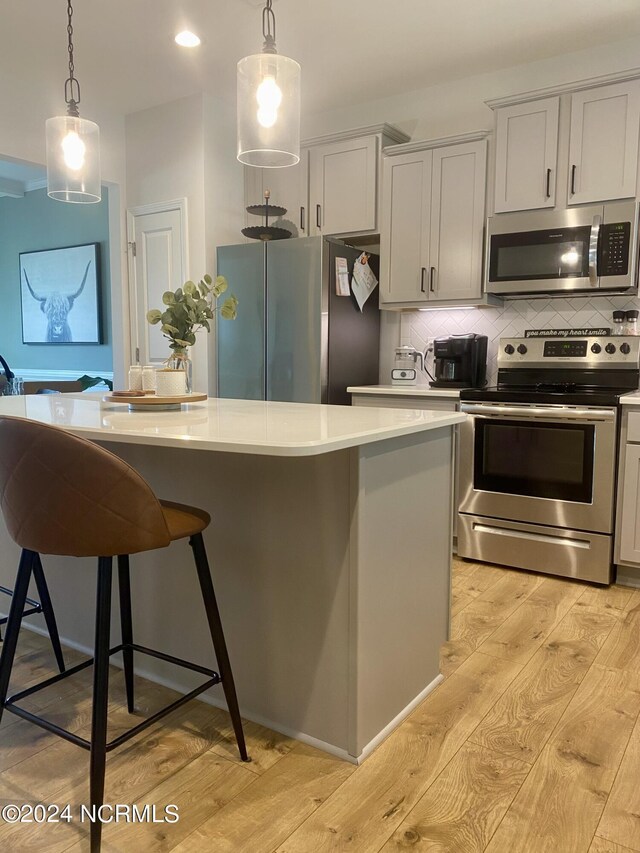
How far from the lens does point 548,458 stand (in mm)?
3102

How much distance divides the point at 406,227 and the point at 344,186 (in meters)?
0.53

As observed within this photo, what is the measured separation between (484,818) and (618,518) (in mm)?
1902

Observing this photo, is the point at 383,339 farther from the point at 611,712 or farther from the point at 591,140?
the point at 611,712

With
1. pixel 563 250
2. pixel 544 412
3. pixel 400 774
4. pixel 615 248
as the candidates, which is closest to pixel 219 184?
pixel 563 250

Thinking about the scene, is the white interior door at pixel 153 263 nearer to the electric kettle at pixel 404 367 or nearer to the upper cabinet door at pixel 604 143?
the electric kettle at pixel 404 367

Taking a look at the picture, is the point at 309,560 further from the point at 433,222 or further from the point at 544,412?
the point at 433,222

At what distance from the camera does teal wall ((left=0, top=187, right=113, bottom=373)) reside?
19.4 feet

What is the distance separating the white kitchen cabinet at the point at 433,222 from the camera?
3.51 metres

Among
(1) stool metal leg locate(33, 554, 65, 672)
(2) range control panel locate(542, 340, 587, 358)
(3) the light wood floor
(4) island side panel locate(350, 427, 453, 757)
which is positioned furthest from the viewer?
(2) range control panel locate(542, 340, 587, 358)

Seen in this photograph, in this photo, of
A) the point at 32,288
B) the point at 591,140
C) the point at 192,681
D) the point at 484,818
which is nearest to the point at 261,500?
the point at 192,681

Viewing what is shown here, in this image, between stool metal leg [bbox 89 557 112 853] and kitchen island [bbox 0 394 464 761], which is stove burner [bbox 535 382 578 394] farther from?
stool metal leg [bbox 89 557 112 853]

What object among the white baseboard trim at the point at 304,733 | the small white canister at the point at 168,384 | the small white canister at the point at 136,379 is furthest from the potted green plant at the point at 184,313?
the white baseboard trim at the point at 304,733

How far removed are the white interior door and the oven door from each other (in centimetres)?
227

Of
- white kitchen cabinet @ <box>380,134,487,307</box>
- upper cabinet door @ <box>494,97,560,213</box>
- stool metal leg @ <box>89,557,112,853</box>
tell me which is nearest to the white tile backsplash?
white kitchen cabinet @ <box>380,134,487,307</box>
